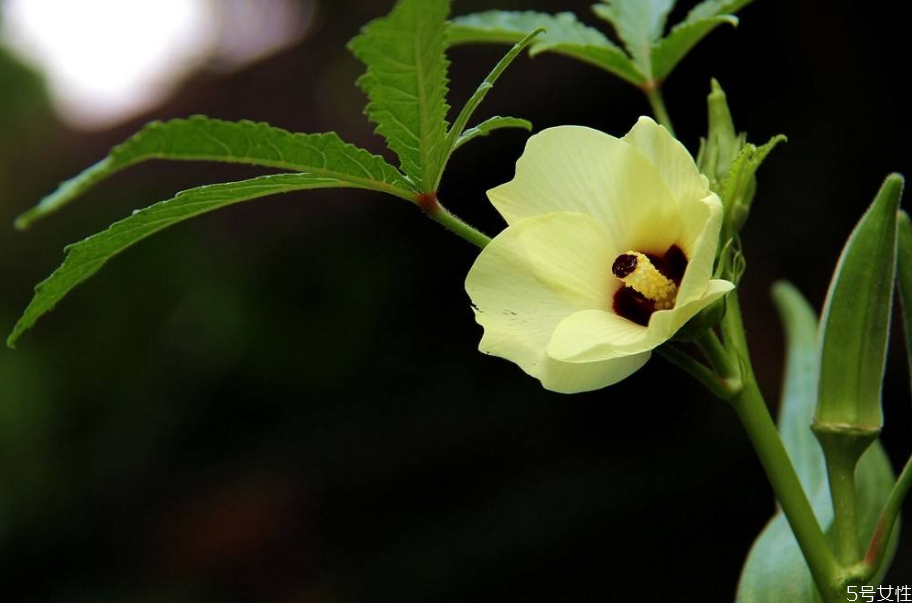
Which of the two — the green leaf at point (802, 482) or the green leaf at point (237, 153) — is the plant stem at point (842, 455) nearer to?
the green leaf at point (802, 482)

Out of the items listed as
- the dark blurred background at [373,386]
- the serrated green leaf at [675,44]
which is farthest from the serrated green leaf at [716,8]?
the dark blurred background at [373,386]

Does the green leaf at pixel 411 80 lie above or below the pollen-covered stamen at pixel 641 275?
above

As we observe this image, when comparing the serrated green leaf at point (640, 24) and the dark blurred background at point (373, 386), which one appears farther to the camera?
the dark blurred background at point (373, 386)

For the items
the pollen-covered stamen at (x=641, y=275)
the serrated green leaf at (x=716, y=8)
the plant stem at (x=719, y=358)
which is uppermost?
the serrated green leaf at (x=716, y=8)

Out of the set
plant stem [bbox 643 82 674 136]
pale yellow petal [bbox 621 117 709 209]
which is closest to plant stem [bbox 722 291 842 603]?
pale yellow petal [bbox 621 117 709 209]

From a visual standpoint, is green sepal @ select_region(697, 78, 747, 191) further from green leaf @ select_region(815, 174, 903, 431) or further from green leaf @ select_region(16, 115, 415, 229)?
green leaf @ select_region(16, 115, 415, 229)

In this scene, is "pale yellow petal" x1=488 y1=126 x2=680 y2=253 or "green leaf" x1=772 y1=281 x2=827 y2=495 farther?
"green leaf" x1=772 y1=281 x2=827 y2=495

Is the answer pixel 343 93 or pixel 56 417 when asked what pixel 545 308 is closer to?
pixel 343 93
